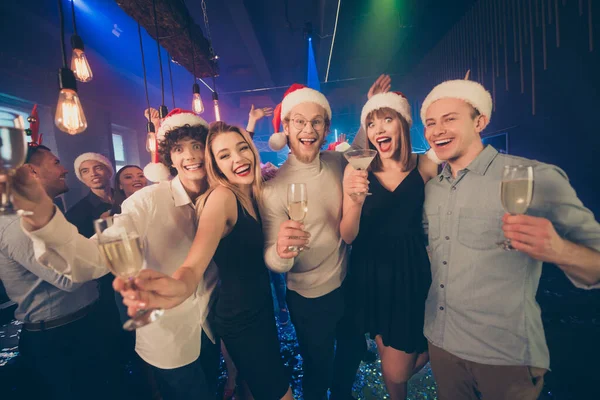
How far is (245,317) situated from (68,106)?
5.86ft

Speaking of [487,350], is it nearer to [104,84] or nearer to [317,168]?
[317,168]

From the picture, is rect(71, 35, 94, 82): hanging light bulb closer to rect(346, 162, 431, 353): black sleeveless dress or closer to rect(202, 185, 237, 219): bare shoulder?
rect(202, 185, 237, 219): bare shoulder

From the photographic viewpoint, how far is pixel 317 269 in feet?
5.94

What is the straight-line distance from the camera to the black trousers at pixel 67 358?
1.88 metres

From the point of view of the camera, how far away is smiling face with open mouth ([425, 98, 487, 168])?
1.42 m

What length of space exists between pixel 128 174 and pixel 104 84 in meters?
3.84

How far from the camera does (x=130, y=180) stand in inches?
141

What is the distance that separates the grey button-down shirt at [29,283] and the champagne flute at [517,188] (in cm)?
263

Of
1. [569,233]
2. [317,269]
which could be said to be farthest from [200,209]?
[569,233]

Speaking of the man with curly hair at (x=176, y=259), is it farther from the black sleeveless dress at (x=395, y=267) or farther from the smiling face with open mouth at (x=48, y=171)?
the smiling face with open mouth at (x=48, y=171)

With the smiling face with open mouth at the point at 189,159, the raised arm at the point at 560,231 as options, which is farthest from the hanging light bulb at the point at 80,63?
the raised arm at the point at 560,231

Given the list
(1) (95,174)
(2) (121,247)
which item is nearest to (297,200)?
(2) (121,247)

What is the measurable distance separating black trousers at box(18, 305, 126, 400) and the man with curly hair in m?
0.87

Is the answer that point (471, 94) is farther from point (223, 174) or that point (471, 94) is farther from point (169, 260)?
point (169, 260)
